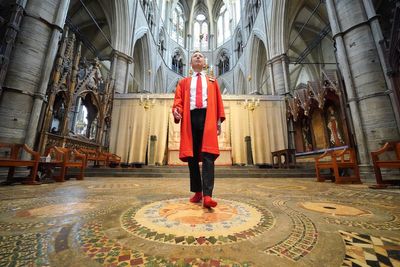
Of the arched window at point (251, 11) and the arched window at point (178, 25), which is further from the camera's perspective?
the arched window at point (178, 25)

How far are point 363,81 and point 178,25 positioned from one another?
22.1 metres

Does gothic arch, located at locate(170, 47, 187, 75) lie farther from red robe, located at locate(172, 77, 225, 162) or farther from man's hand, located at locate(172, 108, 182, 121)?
man's hand, located at locate(172, 108, 182, 121)

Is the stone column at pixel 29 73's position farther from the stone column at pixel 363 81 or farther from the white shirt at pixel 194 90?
the stone column at pixel 363 81

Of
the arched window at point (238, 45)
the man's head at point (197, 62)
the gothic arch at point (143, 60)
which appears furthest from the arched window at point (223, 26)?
the man's head at point (197, 62)

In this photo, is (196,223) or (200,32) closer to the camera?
(196,223)

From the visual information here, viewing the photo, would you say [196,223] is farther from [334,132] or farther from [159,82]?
[159,82]

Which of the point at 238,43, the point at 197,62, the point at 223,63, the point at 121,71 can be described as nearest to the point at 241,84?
the point at 238,43

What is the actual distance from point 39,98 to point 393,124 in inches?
379

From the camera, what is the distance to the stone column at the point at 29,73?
171 inches

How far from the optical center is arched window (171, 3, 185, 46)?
69.0 feet

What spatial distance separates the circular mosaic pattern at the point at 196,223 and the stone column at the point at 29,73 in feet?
16.5

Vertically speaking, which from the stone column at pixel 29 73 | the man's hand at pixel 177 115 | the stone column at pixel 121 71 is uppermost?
the stone column at pixel 121 71

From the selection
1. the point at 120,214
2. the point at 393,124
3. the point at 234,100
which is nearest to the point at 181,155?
the point at 120,214

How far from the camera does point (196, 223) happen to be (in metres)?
1.17
